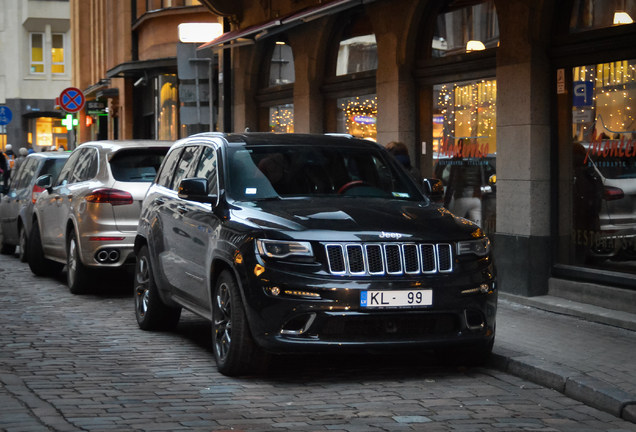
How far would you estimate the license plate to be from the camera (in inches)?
241

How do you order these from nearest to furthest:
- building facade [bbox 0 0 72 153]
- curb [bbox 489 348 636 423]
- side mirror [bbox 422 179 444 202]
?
curb [bbox 489 348 636 423] → side mirror [bbox 422 179 444 202] → building facade [bbox 0 0 72 153]

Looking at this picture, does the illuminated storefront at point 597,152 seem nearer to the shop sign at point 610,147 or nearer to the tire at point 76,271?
the shop sign at point 610,147

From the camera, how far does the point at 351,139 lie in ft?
26.1

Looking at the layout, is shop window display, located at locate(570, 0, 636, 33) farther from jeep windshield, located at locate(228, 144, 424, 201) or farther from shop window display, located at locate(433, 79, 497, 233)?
jeep windshield, located at locate(228, 144, 424, 201)

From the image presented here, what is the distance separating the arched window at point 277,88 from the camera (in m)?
17.6

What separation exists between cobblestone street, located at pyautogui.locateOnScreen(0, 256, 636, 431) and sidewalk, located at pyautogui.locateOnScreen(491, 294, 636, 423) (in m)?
0.10

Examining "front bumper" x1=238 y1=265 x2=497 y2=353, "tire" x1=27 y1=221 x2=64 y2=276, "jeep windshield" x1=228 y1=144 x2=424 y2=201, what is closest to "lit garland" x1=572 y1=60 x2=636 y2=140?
"jeep windshield" x1=228 y1=144 x2=424 y2=201

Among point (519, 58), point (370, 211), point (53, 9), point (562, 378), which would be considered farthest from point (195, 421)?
point (53, 9)

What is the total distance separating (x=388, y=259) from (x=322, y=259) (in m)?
0.42

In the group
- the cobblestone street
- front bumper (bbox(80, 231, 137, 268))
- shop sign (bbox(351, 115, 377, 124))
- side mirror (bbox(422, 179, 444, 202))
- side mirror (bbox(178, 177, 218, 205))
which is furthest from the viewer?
shop sign (bbox(351, 115, 377, 124))

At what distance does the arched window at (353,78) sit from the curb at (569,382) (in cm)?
740

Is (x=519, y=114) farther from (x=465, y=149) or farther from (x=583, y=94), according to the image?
(x=465, y=149)

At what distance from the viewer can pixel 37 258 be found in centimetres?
1284

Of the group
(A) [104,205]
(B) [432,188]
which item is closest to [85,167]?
(A) [104,205]
